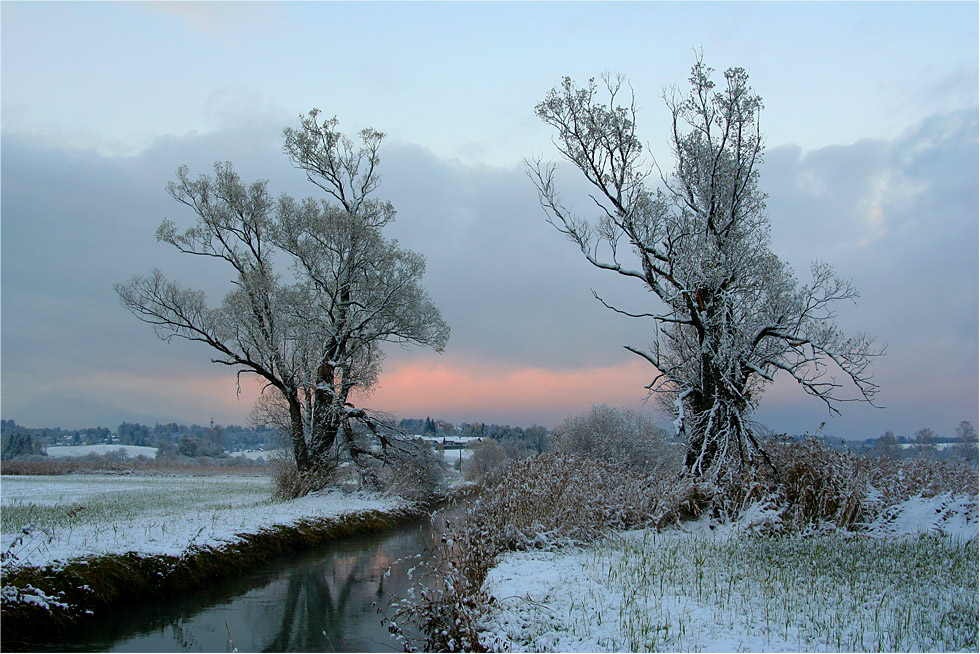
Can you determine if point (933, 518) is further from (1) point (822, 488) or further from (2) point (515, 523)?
(2) point (515, 523)

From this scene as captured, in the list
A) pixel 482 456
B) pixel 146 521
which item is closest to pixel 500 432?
pixel 482 456

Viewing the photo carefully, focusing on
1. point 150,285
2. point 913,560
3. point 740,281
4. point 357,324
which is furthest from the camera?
point 357,324

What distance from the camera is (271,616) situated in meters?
10.3

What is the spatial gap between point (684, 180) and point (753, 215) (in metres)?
2.32

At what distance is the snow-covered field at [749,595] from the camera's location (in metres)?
6.20

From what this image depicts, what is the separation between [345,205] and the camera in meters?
26.6

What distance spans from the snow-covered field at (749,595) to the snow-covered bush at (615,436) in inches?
1027

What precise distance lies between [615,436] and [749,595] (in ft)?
105

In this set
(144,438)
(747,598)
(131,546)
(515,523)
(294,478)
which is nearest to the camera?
(747,598)

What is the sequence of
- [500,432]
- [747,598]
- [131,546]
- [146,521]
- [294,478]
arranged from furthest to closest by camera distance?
[500,432]
[294,478]
[146,521]
[131,546]
[747,598]

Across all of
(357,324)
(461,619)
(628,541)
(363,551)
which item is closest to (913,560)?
(628,541)

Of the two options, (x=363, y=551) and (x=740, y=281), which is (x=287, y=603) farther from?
(x=740, y=281)

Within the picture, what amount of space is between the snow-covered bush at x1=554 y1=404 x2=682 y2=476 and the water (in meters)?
24.1

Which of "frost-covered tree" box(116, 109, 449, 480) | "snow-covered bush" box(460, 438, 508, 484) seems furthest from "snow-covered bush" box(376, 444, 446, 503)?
"snow-covered bush" box(460, 438, 508, 484)
